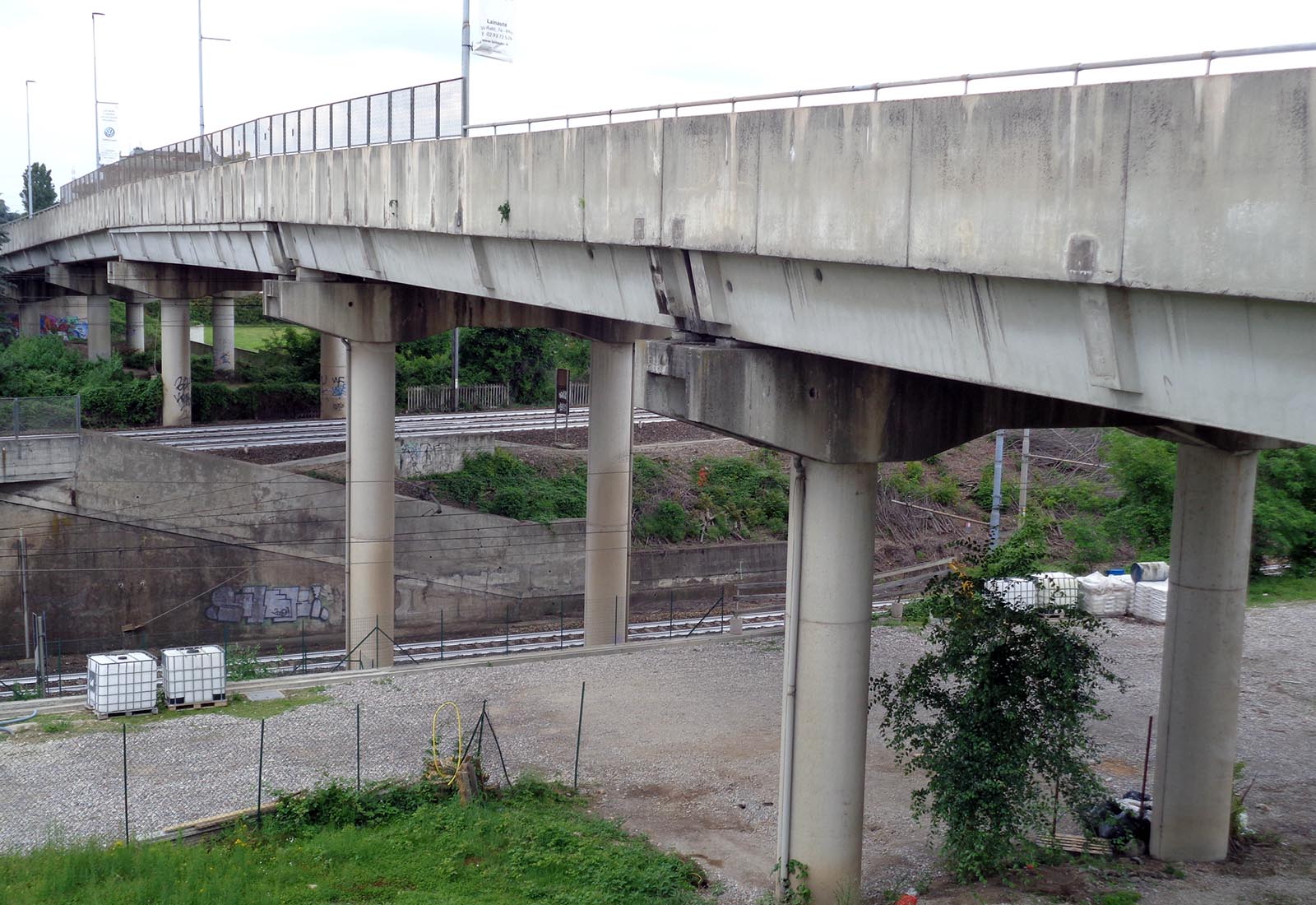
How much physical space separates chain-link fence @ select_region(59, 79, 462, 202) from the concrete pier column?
28896 mm

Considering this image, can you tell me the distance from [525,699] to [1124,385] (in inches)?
571

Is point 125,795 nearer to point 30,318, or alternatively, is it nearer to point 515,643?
point 515,643

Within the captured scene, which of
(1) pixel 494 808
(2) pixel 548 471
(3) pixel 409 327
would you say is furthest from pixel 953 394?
(2) pixel 548 471

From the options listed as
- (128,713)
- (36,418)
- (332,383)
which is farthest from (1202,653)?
(332,383)

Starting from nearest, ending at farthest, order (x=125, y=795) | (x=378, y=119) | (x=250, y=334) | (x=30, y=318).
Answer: (x=125, y=795) < (x=378, y=119) < (x=30, y=318) < (x=250, y=334)

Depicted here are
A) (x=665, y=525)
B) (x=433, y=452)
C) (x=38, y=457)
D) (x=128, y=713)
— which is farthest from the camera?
(x=665, y=525)

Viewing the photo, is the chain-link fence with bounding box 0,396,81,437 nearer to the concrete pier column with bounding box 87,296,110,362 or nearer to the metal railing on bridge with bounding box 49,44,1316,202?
the metal railing on bridge with bounding box 49,44,1316,202

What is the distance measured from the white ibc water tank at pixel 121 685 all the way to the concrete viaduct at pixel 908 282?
7.29 meters

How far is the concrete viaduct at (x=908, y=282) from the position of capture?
6840 millimetres

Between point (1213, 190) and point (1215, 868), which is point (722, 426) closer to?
point (1213, 190)

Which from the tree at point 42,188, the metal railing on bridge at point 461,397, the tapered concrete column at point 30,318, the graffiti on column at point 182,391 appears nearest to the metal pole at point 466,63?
the graffiti on column at point 182,391

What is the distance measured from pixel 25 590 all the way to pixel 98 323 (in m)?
30.5

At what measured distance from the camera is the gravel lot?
14703 millimetres

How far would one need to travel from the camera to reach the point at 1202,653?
45.1 feet
